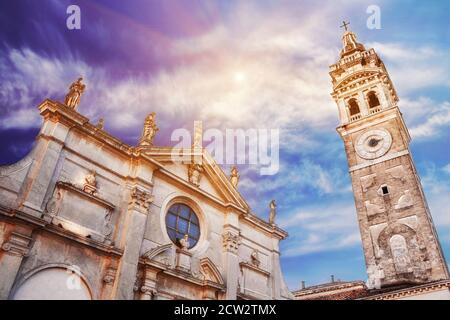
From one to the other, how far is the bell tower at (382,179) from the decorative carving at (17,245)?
22824 millimetres

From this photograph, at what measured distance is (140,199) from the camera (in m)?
13.7

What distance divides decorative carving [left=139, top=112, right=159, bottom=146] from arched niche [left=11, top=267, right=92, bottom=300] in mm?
6147

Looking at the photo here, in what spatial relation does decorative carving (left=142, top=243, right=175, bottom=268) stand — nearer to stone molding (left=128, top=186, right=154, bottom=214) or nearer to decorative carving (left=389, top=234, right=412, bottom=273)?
stone molding (left=128, top=186, right=154, bottom=214)

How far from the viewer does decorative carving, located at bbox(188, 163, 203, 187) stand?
54.6 ft

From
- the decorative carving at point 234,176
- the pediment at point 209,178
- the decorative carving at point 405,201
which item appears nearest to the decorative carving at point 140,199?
the pediment at point 209,178

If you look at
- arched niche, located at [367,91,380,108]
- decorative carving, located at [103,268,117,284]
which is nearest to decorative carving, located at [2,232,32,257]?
decorative carving, located at [103,268,117,284]

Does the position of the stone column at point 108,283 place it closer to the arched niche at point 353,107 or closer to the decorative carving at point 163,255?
the decorative carving at point 163,255

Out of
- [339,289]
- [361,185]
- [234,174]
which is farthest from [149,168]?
[339,289]

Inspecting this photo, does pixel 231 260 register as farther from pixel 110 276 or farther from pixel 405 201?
pixel 405 201

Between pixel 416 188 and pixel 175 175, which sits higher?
pixel 416 188

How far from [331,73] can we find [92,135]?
2974 cm

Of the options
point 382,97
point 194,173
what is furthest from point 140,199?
point 382,97

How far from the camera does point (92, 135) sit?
1339cm
